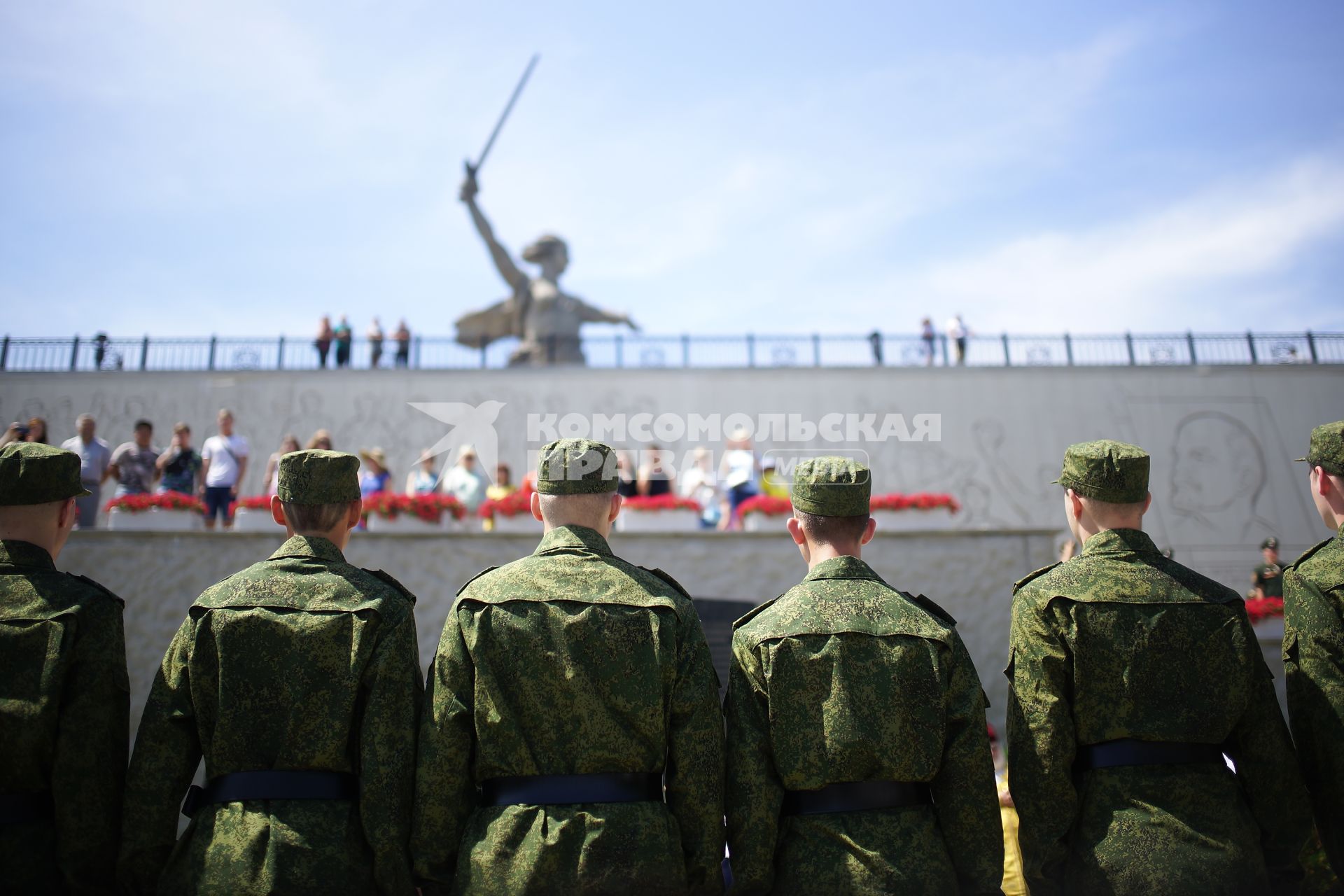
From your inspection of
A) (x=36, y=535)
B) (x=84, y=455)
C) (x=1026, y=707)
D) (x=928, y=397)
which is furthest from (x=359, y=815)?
(x=928, y=397)

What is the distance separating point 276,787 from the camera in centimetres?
268

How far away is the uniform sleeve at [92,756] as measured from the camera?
273cm

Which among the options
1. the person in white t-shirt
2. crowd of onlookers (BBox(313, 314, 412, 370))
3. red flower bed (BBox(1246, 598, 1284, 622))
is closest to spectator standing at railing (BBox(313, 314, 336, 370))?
crowd of onlookers (BBox(313, 314, 412, 370))

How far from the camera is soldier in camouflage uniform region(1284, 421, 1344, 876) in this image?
289 centimetres

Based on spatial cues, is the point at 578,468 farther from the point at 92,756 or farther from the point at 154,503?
the point at 154,503

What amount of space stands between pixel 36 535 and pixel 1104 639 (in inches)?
131

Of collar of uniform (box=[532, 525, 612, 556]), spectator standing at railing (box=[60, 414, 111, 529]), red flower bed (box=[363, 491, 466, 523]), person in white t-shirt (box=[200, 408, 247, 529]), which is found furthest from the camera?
person in white t-shirt (box=[200, 408, 247, 529])

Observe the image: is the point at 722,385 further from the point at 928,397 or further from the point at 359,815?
the point at 359,815

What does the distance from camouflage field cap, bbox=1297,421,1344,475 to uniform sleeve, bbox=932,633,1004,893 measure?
1430 mm

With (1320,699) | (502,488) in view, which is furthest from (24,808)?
(502,488)

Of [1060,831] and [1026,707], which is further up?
[1026,707]

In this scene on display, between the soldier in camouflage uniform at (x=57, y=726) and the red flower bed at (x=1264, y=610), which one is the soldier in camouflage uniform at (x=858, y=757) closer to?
the soldier in camouflage uniform at (x=57, y=726)

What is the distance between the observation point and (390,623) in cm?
282

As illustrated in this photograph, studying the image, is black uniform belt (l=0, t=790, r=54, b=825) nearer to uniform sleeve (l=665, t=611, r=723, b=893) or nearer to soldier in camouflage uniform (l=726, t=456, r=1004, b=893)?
uniform sleeve (l=665, t=611, r=723, b=893)
